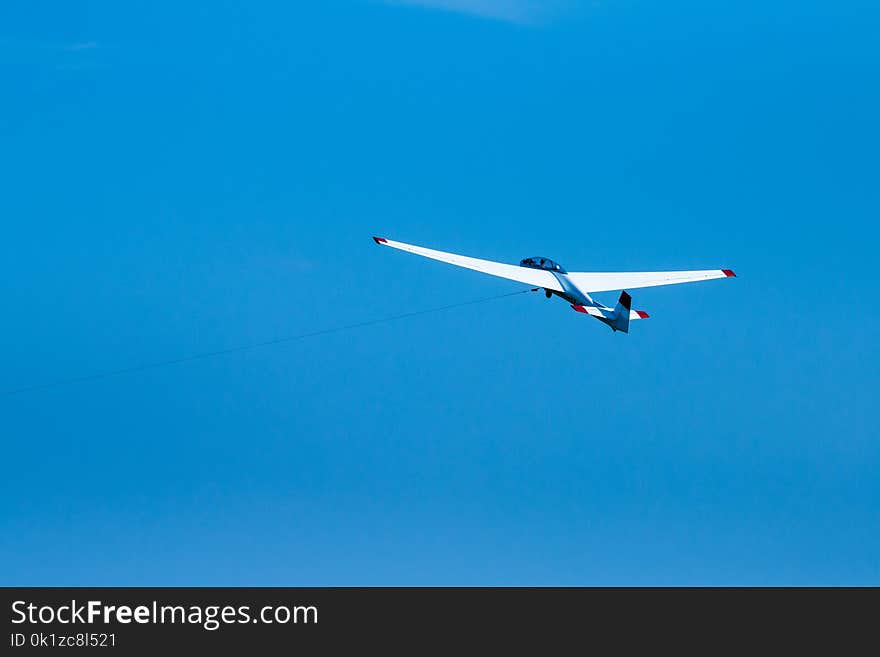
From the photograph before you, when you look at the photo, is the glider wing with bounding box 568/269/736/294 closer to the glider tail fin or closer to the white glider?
the white glider

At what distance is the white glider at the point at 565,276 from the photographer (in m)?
122

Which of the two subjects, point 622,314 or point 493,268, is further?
point 493,268

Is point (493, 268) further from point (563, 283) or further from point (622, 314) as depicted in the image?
point (622, 314)

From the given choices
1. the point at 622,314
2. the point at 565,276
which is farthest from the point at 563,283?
the point at 622,314

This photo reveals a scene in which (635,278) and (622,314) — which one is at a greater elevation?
(635,278)

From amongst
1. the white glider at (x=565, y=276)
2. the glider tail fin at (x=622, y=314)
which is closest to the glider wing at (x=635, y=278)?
the white glider at (x=565, y=276)

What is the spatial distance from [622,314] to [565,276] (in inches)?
444

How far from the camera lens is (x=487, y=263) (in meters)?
127

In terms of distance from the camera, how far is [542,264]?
421 feet

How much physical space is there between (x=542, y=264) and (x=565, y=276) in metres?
3.95

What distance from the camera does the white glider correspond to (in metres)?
122

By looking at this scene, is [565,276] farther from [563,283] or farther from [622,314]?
[622,314]
